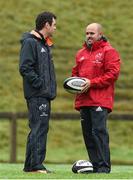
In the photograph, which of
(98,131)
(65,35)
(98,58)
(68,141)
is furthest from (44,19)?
(65,35)

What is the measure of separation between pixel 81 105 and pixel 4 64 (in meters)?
12.7

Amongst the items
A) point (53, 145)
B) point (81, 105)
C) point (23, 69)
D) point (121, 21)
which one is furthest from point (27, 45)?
point (121, 21)

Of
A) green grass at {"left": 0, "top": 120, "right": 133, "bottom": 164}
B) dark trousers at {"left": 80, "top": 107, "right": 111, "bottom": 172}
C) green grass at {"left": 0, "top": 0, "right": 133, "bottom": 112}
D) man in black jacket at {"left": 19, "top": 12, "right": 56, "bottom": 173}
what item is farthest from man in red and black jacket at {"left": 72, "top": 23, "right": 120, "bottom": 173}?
green grass at {"left": 0, "top": 0, "right": 133, "bottom": 112}

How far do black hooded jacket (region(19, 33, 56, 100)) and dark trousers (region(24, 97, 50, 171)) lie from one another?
10cm

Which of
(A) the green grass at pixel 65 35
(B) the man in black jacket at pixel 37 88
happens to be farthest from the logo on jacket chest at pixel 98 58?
(A) the green grass at pixel 65 35

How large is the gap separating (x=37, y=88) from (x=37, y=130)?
464 millimetres

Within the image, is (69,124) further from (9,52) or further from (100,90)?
(100,90)

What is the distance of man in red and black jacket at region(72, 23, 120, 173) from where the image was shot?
10523 millimetres

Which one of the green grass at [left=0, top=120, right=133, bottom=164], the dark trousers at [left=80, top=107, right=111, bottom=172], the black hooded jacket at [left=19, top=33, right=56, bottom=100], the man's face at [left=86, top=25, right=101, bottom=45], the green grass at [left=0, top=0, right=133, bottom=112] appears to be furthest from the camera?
the green grass at [left=0, top=0, right=133, bottom=112]

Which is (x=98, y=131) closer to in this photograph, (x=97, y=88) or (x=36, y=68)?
(x=97, y=88)

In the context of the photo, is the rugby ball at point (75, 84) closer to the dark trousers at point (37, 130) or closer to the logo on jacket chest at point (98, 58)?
the logo on jacket chest at point (98, 58)

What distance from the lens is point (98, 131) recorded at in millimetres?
10508

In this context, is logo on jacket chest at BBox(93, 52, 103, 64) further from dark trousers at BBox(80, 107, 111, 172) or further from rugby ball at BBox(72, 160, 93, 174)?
rugby ball at BBox(72, 160, 93, 174)

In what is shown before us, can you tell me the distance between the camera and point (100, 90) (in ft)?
34.8
